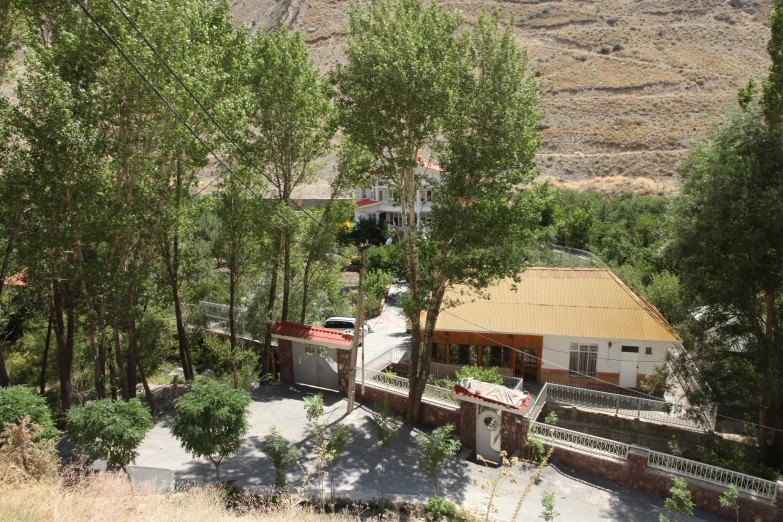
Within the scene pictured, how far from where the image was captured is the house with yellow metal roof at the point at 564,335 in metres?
20.0

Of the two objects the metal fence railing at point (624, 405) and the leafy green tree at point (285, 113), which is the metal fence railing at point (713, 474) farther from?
the leafy green tree at point (285, 113)

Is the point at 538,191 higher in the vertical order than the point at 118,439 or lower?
higher

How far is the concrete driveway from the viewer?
1263cm

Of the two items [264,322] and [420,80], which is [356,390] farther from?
[420,80]

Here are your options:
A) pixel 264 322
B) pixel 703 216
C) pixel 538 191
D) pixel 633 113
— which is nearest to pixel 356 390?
pixel 264 322

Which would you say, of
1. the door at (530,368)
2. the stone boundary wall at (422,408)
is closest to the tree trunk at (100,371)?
the stone boundary wall at (422,408)

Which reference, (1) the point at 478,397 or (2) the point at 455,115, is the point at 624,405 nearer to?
(1) the point at 478,397

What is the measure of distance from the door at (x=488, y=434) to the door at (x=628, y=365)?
7499mm

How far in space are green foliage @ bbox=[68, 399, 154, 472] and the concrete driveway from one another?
2314mm

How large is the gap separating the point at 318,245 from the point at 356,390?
5.00m

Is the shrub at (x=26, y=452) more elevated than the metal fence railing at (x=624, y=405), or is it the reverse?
the shrub at (x=26, y=452)

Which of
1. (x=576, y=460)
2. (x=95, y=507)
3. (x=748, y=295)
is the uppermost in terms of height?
(x=748, y=295)

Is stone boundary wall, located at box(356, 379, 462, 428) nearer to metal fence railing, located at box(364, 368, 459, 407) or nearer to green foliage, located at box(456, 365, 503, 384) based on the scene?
metal fence railing, located at box(364, 368, 459, 407)

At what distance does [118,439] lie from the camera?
10336mm
